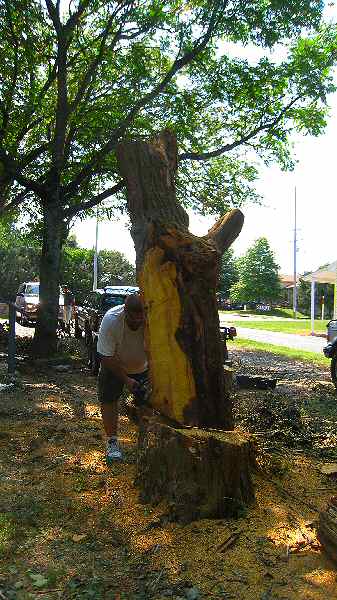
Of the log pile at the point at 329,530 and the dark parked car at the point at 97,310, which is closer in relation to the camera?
the log pile at the point at 329,530

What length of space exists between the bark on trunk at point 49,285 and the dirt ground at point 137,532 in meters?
6.26

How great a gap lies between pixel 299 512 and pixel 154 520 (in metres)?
0.95

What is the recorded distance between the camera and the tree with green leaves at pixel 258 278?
69500 millimetres

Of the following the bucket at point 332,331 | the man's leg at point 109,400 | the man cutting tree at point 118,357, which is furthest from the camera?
the bucket at point 332,331

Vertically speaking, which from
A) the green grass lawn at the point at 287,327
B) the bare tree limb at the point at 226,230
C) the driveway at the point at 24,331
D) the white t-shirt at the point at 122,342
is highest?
the bare tree limb at the point at 226,230

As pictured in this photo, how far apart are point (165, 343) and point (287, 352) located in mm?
12745

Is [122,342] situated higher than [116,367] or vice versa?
[122,342]

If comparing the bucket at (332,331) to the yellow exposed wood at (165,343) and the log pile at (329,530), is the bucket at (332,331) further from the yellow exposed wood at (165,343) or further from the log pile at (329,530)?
the log pile at (329,530)

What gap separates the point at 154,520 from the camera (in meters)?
3.60

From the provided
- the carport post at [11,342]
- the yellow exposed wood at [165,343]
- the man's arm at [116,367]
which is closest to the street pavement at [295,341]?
the carport post at [11,342]

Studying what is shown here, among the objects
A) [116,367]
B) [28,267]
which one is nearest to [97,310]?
[116,367]

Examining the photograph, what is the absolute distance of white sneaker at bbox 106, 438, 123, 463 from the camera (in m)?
4.84

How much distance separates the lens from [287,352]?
16.6 metres

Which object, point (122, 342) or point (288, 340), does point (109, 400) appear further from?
point (288, 340)
